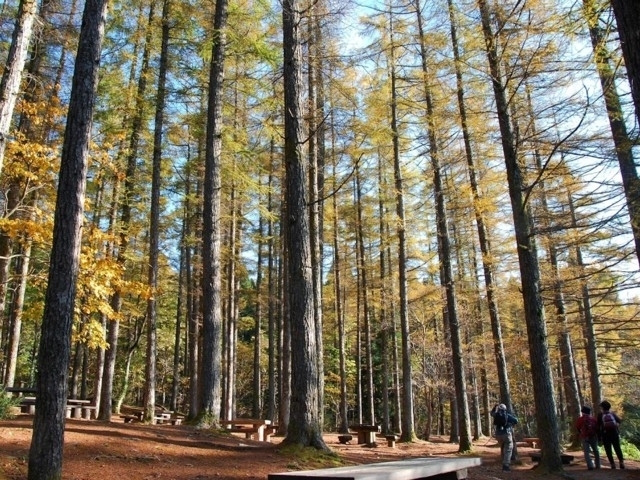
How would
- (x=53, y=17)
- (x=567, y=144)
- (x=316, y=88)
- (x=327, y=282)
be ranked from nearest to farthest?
(x=567, y=144) → (x=53, y=17) → (x=316, y=88) → (x=327, y=282)

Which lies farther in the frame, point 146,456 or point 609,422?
point 609,422

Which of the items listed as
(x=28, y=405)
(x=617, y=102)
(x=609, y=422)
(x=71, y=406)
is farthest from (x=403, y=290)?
(x=28, y=405)

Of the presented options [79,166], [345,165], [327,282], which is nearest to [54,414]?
[79,166]

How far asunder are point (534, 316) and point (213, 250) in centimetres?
668

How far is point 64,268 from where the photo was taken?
543 centimetres

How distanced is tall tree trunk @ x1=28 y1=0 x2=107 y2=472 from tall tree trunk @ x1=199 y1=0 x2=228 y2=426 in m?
5.14

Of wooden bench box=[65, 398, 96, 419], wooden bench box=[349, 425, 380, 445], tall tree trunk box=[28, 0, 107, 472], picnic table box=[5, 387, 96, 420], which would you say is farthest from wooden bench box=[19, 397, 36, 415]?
wooden bench box=[349, 425, 380, 445]

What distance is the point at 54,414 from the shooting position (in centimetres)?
502

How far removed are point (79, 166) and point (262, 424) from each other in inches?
338

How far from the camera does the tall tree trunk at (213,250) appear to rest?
10.2 m

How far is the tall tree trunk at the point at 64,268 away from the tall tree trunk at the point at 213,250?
5.14 meters

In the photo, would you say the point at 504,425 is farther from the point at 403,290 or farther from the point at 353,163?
the point at 353,163

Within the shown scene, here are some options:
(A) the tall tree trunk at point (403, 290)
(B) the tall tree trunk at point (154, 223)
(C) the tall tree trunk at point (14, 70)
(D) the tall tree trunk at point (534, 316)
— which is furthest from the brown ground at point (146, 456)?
(A) the tall tree trunk at point (403, 290)

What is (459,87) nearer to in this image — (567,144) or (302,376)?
(567,144)
